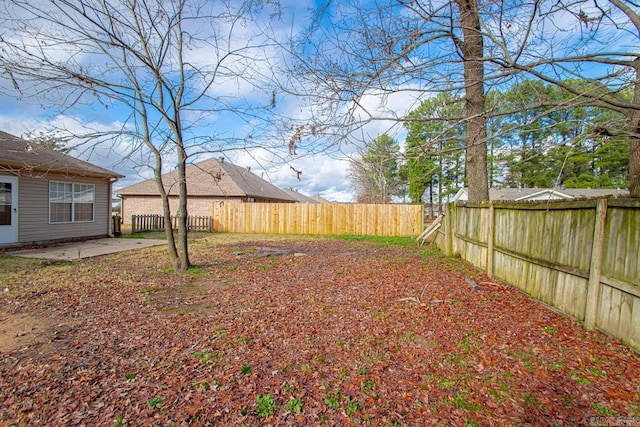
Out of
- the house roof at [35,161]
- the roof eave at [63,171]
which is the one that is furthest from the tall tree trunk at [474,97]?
the roof eave at [63,171]

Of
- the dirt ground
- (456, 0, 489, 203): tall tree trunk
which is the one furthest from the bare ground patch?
(456, 0, 489, 203): tall tree trunk

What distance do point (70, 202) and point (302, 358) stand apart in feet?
39.4

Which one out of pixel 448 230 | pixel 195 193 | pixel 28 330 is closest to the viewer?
pixel 28 330

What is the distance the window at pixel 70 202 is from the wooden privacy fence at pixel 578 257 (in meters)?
13.1

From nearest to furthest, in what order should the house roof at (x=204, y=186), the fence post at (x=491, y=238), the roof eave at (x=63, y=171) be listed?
the fence post at (x=491, y=238) → the roof eave at (x=63, y=171) → the house roof at (x=204, y=186)

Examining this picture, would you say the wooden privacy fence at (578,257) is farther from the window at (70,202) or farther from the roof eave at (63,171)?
the window at (70,202)

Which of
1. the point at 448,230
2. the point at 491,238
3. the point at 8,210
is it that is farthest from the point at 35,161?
the point at 491,238

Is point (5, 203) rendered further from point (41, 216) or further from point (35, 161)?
point (35, 161)

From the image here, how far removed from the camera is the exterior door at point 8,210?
9.18m

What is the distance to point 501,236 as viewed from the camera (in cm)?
581

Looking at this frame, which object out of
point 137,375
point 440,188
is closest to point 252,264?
point 137,375

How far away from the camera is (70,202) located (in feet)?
36.7

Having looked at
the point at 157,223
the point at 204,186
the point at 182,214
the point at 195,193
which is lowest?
the point at 157,223

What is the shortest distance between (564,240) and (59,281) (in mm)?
8101
